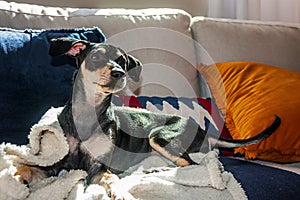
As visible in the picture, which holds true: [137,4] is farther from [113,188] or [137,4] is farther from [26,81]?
[113,188]

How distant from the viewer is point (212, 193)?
1.28 metres

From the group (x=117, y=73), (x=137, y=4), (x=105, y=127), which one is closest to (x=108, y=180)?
(x=105, y=127)

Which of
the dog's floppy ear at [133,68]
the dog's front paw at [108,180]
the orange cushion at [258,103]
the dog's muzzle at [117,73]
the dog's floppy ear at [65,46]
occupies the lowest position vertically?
the orange cushion at [258,103]

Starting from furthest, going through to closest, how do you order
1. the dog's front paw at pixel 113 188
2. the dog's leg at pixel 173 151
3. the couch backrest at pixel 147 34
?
the couch backrest at pixel 147 34, the dog's leg at pixel 173 151, the dog's front paw at pixel 113 188

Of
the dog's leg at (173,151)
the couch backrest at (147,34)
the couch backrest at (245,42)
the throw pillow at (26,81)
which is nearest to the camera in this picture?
the dog's leg at (173,151)

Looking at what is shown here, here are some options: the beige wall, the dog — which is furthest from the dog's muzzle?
the beige wall

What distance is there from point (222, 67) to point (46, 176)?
0.91 meters

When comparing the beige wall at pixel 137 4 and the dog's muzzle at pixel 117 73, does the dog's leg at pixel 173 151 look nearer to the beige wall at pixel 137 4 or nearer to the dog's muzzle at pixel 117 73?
the dog's muzzle at pixel 117 73

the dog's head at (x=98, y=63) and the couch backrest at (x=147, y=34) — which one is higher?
the dog's head at (x=98, y=63)

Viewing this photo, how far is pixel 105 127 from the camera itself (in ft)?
4.75

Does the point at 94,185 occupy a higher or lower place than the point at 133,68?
lower

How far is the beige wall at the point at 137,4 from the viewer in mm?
2372

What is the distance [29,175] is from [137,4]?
1.34 metres

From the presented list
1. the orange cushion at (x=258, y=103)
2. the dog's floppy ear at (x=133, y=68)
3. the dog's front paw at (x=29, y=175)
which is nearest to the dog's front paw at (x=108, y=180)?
the dog's front paw at (x=29, y=175)
